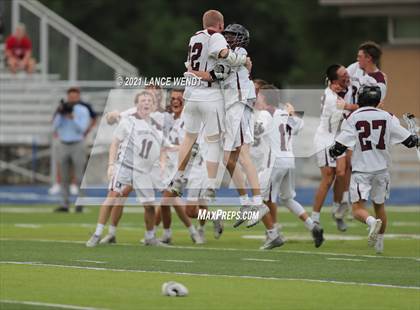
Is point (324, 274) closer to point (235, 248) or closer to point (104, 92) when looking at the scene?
point (235, 248)

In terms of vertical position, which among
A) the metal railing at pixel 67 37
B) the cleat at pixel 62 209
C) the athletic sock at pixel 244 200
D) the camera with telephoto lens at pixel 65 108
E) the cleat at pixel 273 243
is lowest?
the cleat at pixel 273 243

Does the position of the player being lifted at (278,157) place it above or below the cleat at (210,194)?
above

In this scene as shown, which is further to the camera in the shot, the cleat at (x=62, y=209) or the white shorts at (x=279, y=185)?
the cleat at (x=62, y=209)

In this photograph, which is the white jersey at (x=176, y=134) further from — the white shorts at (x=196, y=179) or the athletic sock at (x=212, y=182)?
the athletic sock at (x=212, y=182)

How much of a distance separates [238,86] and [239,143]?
641mm

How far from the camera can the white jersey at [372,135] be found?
1562 centimetres

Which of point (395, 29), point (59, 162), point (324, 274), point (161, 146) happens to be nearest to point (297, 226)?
point (161, 146)

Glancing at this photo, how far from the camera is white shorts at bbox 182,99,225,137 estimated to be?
631 inches

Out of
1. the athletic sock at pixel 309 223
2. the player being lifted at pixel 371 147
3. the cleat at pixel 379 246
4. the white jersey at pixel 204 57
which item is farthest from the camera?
the athletic sock at pixel 309 223

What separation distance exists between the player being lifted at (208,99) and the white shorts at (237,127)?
0.11m

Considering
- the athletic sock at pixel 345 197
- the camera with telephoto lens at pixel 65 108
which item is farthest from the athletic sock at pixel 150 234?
the camera with telephoto lens at pixel 65 108

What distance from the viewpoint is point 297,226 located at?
21125 mm

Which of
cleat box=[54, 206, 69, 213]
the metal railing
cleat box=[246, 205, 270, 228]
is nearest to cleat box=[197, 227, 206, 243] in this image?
cleat box=[246, 205, 270, 228]

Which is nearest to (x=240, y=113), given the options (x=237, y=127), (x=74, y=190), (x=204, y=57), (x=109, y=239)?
(x=237, y=127)
